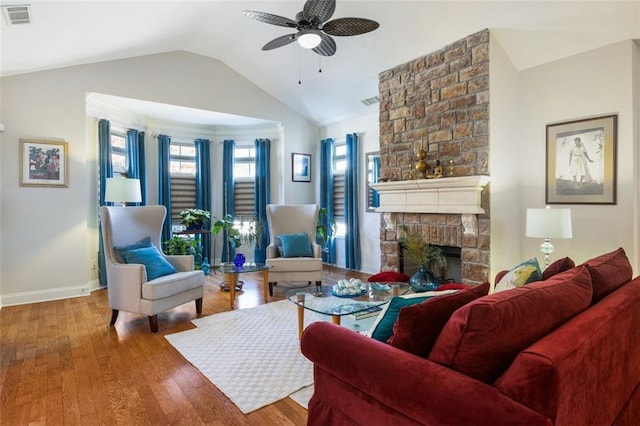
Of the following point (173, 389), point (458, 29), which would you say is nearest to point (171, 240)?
point (173, 389)

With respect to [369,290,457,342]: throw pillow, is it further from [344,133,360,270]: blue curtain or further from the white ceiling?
[344,133,360,270]: blue curtain

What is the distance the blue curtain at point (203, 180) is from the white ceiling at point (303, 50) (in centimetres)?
118

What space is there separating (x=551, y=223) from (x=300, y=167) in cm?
459

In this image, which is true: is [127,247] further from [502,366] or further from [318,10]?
[502,366]

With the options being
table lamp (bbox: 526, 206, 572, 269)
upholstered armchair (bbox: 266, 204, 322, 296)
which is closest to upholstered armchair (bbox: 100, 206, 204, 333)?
upholstered armchair (bbox: 266, 204, 322, 296)

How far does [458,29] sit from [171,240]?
498 cm

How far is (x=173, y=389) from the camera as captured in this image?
7.63ft

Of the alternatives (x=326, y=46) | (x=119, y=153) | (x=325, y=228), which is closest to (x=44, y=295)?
(x=119, y=153)

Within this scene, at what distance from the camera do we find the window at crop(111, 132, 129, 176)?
5.56m

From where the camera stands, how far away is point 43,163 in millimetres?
4352

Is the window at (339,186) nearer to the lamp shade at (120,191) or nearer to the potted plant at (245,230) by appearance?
the potted plant at (245,230)

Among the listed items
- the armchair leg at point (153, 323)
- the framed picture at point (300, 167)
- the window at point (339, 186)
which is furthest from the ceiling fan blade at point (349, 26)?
the framed picture at point (300, 167)

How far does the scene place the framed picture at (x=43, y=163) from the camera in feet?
13.9

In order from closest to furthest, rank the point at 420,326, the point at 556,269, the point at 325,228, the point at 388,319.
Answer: the point at 420,326 → the point at 388,319 → the point at 556,269 → the point at 325,228
